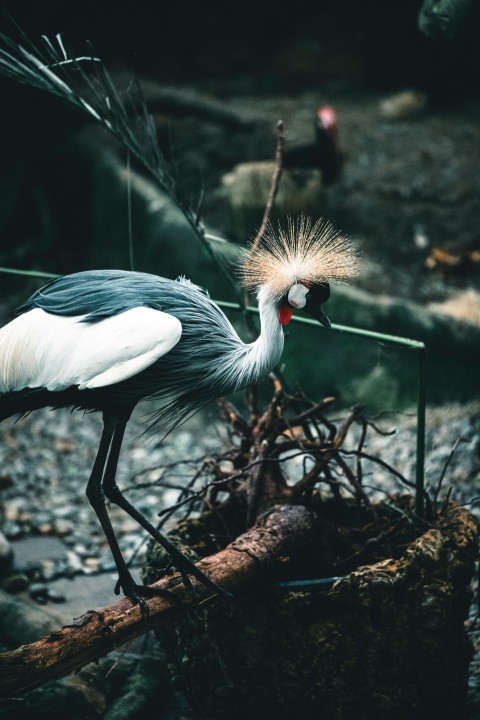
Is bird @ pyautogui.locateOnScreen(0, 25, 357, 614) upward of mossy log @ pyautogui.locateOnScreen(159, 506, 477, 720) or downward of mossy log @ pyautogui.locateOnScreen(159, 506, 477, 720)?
upward

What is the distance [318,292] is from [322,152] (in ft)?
14.1

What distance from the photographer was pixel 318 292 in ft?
6.84

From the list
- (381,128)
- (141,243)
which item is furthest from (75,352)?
(381,128)

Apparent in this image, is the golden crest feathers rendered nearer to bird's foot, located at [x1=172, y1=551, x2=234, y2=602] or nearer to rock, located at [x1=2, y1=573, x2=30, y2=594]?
bird's foot, located at [x1=172, y1=551, x2=234, y2=602]

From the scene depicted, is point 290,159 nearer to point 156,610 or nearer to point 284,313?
point 284,313

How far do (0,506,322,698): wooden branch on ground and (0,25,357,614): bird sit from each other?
0.04 m

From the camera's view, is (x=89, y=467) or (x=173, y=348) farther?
(x=89, y=467)

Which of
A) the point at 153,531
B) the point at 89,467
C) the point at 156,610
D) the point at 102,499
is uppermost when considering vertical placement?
the point at 89,467

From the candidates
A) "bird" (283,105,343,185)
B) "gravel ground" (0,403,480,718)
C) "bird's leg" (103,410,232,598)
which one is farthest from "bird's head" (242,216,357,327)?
"bird" (283,105,343,185)

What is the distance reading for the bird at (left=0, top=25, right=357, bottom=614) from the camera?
199 cm

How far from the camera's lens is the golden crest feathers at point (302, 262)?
6.81ft

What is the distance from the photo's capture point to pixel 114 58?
8320mm

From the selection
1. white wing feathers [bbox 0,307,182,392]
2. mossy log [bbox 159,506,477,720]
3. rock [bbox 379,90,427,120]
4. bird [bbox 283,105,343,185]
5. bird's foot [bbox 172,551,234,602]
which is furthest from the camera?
rock [bbox 379,90,427,120]

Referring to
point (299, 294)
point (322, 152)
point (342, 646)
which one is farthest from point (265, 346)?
point (322, 152)
